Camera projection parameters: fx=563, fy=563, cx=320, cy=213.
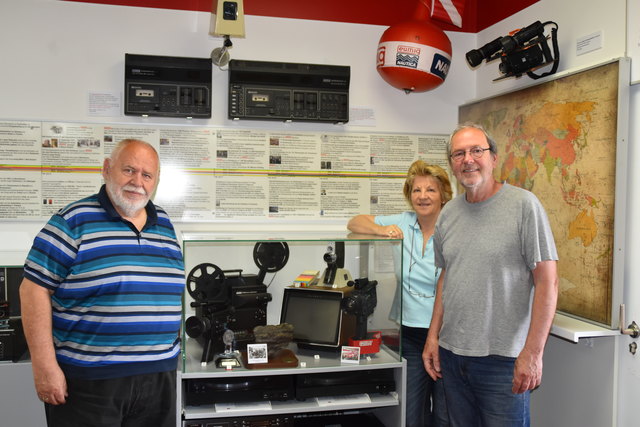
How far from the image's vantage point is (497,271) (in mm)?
2260

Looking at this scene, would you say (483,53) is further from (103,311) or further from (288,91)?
(103,311)

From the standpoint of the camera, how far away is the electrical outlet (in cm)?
334

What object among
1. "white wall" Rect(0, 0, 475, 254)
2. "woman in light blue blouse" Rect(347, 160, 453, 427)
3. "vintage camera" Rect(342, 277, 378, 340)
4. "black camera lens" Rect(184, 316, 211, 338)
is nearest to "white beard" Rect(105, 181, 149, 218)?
"black camera lens" Rect(184, 316, 211, 338)

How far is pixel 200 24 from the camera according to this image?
12.5ft

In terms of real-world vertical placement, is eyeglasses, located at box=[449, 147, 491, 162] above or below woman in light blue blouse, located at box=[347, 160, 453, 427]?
above

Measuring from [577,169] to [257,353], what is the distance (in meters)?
1.92

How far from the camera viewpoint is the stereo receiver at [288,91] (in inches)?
148

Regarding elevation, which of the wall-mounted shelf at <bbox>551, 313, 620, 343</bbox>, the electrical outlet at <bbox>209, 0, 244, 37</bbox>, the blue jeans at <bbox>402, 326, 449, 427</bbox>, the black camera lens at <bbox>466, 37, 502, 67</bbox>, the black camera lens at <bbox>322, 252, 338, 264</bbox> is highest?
the electrical outlet at <bbox>209, 0, 244, 37</bbox>

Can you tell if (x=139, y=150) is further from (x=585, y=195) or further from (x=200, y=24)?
(x=585, y=195)

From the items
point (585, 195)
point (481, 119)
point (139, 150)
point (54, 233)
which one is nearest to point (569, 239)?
point (585, 195)

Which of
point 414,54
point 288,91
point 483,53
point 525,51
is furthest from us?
point 288,91

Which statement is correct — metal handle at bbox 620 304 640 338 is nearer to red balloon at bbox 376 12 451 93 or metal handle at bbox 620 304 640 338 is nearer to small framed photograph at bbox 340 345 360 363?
small framed photograph at bbox 340 345 360 363

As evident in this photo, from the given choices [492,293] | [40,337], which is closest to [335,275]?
[492,293]

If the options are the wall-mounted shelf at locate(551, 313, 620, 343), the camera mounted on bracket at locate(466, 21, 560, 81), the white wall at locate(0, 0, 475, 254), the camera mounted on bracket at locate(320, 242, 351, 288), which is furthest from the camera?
the white wall at locate(0, 0, 475, 254)
